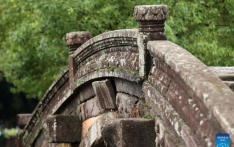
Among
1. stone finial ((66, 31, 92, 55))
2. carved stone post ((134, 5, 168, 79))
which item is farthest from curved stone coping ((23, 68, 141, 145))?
stone finial ((66, 31, 92, 55))

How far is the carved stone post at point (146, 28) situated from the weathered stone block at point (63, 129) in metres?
2.38

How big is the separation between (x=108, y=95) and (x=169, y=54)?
6.33 feet

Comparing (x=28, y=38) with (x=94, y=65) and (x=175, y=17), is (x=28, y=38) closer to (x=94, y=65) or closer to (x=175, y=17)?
(x=175, y=17)

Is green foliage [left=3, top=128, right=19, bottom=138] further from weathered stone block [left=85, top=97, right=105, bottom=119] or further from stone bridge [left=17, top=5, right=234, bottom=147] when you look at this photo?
weathered stone block [left=85, top=97, right=105, bottom=119]

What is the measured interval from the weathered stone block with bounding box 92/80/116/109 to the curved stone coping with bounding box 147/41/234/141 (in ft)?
5.17

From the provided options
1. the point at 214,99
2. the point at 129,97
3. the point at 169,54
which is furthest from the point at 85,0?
the point at 214,99

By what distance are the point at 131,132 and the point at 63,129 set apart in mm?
2666

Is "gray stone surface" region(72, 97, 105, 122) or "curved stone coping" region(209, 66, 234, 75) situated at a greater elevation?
"curved stone coping" region(209, 66, 234, 75)

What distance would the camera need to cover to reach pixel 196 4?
1015 centimetres

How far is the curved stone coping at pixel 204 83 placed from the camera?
2.54m

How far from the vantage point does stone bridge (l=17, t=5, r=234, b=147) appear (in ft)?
9.49

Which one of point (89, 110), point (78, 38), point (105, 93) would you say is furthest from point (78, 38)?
point (105, 93)

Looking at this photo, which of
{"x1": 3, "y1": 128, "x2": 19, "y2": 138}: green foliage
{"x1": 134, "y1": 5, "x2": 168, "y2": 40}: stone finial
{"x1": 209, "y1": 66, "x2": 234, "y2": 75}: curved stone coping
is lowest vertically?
{"x1": 3, "y1": 128, "x2": 19, "y2": 138}: green foliage

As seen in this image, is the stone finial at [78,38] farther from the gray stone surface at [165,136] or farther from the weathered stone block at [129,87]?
the gray stone surface at [165,136]
